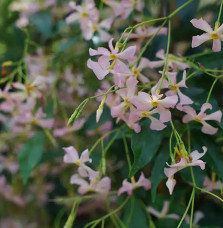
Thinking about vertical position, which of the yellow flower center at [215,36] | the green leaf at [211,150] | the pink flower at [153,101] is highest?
the yellow flower center at [215,36]

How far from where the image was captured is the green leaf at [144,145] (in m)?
0.57

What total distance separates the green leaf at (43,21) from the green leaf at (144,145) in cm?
33

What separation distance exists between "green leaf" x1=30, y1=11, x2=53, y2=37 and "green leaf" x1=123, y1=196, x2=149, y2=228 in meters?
0.34

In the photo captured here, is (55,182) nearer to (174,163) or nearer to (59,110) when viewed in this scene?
(59,110)

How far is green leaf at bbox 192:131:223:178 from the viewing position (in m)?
0.61

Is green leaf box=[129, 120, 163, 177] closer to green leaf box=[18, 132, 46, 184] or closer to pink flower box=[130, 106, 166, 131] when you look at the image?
pink flower box=[130, 106, 166, 131]

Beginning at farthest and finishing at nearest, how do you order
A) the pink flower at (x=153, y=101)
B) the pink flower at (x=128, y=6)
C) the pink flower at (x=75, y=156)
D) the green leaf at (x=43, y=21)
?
the green leaf at (x=43, y=21)
the pink flower at (x=128, y=6)
the pink flower at (x=75, y=156)
the pink flower at (x=153, y=101)

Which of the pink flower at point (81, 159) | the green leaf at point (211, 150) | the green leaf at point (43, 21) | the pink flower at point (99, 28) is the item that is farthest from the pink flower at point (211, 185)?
the green leaf at point (43, 21)

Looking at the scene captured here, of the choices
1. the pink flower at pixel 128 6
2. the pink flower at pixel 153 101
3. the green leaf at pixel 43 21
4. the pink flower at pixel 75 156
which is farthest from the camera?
the green leaf at pixel 43 21

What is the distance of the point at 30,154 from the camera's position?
2.44 feet

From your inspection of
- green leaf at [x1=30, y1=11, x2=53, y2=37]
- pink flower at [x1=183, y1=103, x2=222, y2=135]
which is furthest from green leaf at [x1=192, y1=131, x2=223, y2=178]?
green leaf at [x1=30, y1=11, x2=53, y2=37]

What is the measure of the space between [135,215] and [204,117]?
20 cm

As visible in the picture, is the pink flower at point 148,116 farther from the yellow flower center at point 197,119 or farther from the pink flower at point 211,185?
the pink flower at point 211,185

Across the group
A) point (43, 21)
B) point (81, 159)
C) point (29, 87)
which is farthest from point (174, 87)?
point (43, 21)
